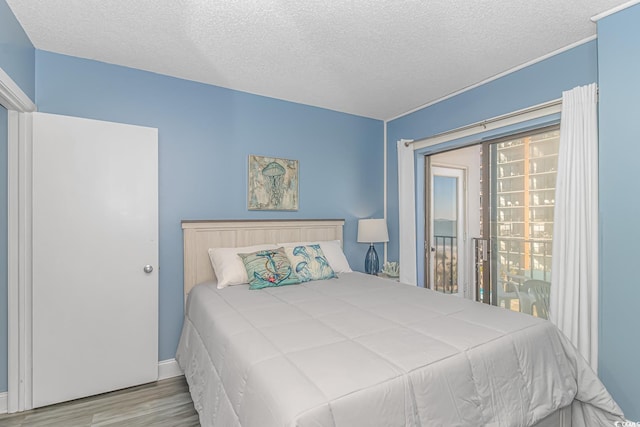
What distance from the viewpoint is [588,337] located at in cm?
210

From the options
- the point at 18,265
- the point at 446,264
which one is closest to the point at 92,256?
the point at 18,265

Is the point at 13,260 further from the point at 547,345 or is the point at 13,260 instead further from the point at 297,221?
the point at 547,345

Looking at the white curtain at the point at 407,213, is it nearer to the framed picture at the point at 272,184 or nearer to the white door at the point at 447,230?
the white door at the point at 447,230

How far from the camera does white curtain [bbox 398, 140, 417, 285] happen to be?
3.62 metres

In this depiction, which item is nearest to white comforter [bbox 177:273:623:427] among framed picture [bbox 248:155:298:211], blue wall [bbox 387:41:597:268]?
framed picture [bbox 248:155:298:211]

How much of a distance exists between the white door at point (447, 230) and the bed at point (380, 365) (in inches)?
74.4

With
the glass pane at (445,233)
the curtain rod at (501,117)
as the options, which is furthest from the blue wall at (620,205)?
the glass pane at (445,233)

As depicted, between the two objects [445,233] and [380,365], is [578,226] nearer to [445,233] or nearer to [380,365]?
[380,365]

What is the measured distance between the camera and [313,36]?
2160mm

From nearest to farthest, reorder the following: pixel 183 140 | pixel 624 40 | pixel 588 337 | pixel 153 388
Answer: pixel 624 40 < pixel 588 337 < pixel 153 388 < pixel 183 140

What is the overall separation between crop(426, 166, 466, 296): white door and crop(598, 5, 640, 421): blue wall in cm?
188

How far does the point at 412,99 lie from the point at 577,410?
2843 mm

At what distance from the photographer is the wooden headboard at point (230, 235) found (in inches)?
110

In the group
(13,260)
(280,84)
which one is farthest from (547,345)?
(13,260)
